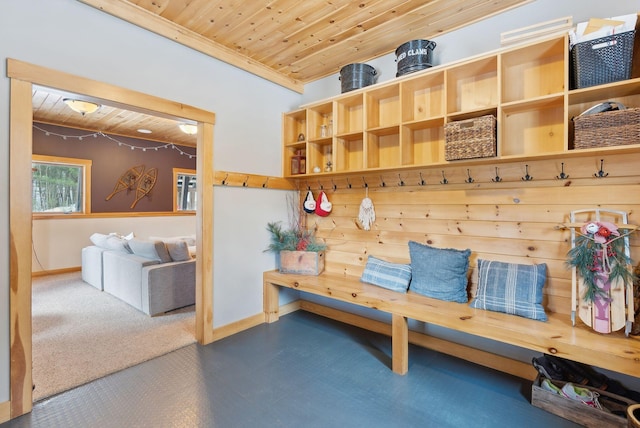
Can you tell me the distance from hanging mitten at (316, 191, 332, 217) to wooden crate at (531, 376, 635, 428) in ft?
7.09

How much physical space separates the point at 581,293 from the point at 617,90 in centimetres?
119

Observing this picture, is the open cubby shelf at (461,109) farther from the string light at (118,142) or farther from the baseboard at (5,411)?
the string light at (118,142)

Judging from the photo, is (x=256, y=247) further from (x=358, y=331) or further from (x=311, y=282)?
(x=358, y=331)

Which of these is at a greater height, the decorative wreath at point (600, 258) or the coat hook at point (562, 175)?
the coat hook at point (562, 175)

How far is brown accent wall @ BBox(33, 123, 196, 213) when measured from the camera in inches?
207

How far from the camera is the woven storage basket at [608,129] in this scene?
5.25 feet

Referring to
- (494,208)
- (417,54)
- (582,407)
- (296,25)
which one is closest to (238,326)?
(494,208)

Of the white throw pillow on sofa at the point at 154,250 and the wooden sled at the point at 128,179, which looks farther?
the wooden sled at the point at 128,179

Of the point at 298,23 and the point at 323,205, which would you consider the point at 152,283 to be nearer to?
the point at 323,205

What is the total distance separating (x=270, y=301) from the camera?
319 centimetres

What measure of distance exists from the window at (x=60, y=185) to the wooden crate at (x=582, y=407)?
22.5ft

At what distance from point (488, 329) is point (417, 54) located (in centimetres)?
205

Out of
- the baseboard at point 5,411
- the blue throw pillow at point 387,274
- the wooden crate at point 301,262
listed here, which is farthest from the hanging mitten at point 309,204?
the baseboard at point 5,411

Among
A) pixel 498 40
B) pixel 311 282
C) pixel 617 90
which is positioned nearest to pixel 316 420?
pixel 311 282
